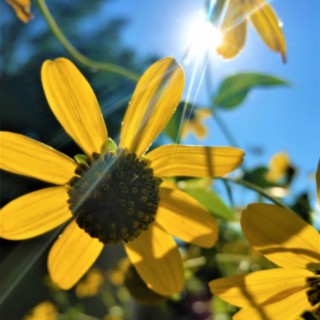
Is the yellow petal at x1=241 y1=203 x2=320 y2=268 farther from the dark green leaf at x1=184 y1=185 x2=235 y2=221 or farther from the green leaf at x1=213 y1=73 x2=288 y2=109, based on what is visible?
the green leaf at x1=213 y1=73 x2=288 y2=109

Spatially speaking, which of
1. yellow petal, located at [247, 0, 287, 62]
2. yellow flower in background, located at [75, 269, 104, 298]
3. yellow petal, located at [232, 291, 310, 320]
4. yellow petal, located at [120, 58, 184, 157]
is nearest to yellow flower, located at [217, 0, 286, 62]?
yellow petal, located at [247, 0, 287, 62]

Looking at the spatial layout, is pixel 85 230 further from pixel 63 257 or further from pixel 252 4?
pixel 252 4

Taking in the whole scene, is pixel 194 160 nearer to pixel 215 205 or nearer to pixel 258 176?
pixel 215 205

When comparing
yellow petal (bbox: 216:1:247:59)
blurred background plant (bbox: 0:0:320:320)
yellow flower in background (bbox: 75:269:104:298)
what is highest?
yellow petal (bbox: 216:1:247:59)

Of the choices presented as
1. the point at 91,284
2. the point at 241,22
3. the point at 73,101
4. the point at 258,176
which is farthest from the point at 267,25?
the point at 91,284

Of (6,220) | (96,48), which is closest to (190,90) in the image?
(6,220)

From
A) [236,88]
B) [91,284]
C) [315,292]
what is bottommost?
[91,284]
